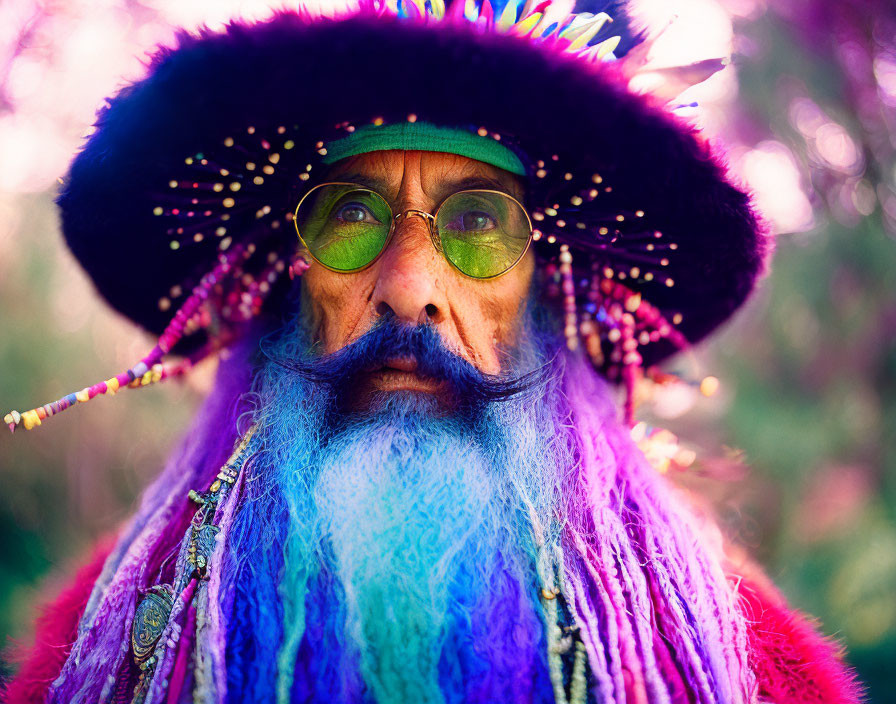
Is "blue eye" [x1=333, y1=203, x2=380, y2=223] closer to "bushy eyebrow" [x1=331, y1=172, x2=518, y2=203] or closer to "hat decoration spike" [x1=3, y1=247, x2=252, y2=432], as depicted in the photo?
"bushy eyebrow" [x1=331, y1=172, x2=518, y2=203]

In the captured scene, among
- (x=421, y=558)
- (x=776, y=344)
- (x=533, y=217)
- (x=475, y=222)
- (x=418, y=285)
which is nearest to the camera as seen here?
(x=421, y=558)

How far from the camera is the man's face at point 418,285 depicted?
1.54 metres

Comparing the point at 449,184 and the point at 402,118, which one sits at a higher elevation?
the point at 402,118

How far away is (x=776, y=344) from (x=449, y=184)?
4672mm

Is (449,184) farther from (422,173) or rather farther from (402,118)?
(402,118)

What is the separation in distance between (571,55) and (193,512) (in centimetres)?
142

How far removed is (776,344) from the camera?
209 inches

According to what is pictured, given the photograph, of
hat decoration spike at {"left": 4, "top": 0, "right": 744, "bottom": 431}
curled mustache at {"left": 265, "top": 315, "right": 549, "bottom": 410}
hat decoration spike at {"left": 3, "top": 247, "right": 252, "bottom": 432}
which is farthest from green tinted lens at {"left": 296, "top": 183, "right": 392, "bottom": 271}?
hat decoration spike at {"left": 3, "top": 247, "right": 252, "bottom": 432}

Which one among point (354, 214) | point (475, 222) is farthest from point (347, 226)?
A: point (475, 222)

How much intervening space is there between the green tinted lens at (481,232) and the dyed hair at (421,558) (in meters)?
0.25

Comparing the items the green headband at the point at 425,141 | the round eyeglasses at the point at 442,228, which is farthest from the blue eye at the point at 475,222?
the green headband at the point at 425,141

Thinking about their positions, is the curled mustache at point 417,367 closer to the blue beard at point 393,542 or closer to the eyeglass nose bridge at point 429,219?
the blue beard at point 393,542

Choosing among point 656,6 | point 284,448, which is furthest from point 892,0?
point 284,448

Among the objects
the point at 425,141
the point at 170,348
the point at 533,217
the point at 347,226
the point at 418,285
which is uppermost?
the point at 425,141
